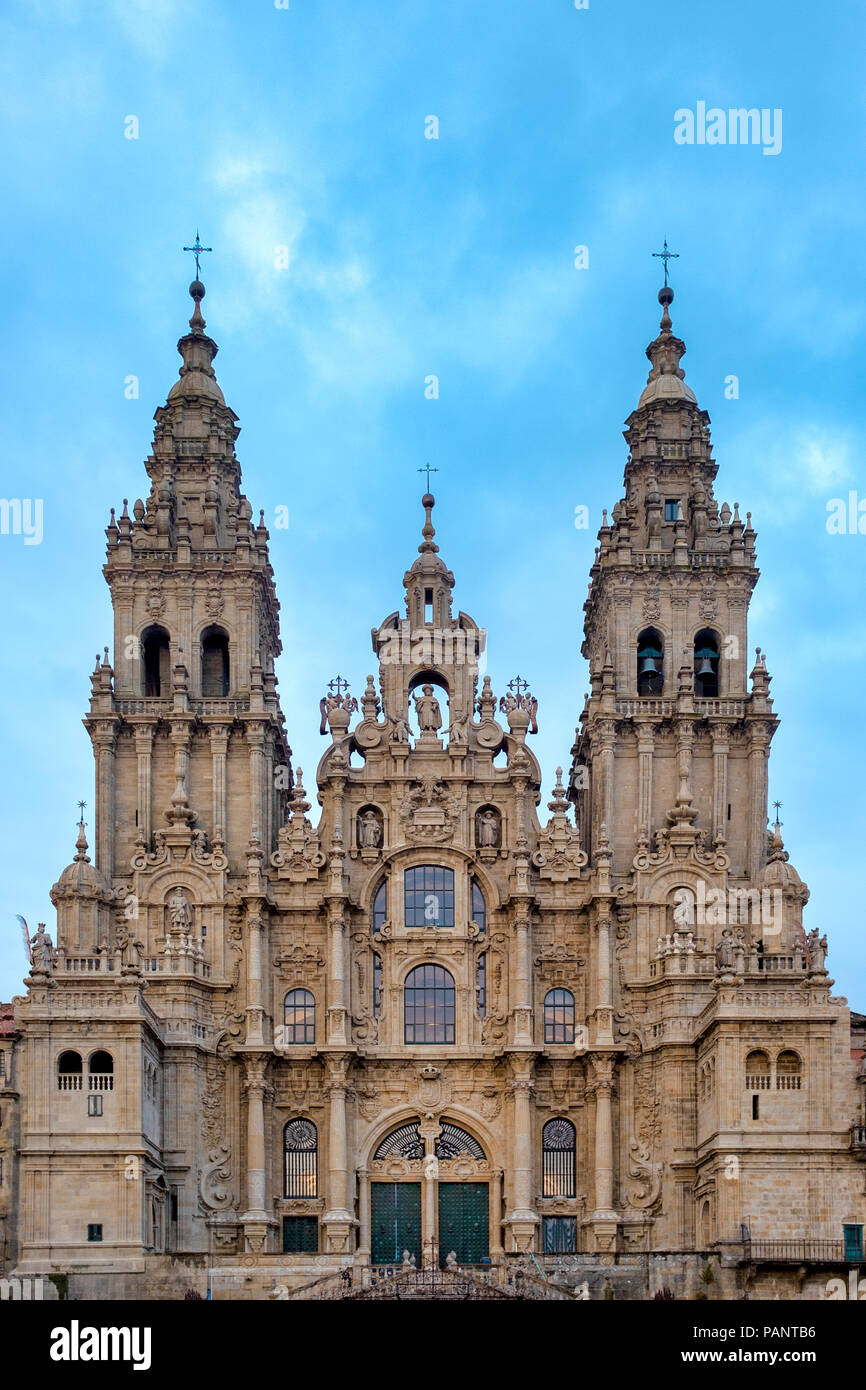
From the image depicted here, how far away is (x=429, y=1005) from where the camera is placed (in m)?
68.1

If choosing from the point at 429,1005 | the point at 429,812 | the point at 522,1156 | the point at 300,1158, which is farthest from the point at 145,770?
the point at 522,1156

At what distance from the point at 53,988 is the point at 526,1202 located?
17.5 metres

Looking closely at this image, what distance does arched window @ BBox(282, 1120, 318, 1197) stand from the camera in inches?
2603

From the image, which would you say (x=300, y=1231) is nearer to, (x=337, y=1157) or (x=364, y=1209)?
(x=364, y=1209)

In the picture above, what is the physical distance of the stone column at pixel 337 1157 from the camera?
64.1 meters

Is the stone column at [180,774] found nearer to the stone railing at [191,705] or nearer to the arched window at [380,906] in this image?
the stone railing at [191,705]

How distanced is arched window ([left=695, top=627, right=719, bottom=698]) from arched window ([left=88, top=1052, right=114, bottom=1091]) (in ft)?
84.6

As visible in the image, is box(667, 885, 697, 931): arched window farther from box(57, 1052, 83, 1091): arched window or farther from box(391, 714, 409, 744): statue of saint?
box(57, 1052, 83, 1091): arched window

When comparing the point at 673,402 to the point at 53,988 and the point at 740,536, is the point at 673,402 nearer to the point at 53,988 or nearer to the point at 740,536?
the point at 740,536

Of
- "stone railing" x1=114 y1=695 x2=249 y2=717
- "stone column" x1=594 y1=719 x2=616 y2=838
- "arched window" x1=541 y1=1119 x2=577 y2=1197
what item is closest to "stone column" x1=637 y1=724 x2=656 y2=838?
"stone column" x1=594 y1=719 x2=616 y2=838

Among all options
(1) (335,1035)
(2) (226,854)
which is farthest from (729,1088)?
(2) (226,854)

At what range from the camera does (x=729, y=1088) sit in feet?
196

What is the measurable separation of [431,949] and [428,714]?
8.45 m
